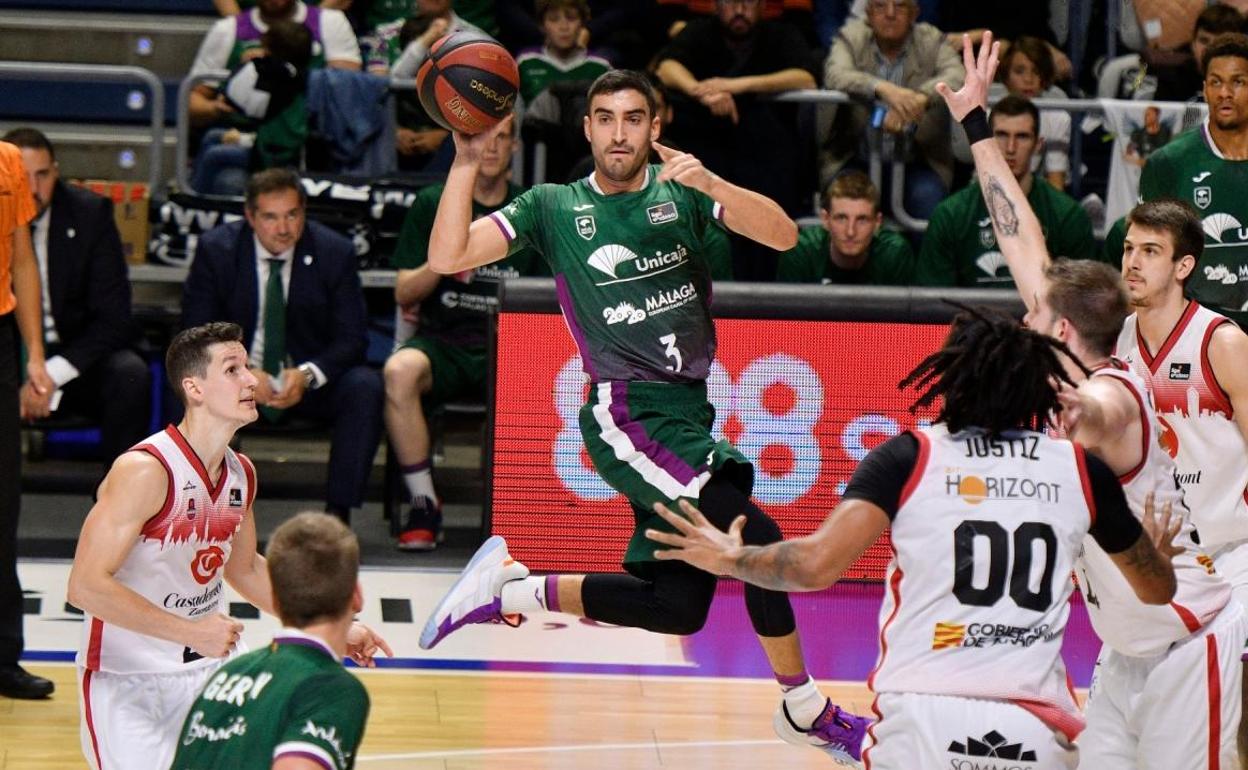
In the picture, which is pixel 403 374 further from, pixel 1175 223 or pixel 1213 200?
pixel 1175 223

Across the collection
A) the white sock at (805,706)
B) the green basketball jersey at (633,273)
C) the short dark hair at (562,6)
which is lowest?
the white sock at (805,706)

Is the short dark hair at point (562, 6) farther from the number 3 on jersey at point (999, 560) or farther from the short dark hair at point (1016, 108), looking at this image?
the number 3 on jersey at point (999, 560)

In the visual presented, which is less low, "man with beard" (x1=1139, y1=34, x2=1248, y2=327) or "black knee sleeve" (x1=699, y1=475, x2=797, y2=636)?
"man with beard" (x1=1139, y1=34, x2=1248, y2=327)

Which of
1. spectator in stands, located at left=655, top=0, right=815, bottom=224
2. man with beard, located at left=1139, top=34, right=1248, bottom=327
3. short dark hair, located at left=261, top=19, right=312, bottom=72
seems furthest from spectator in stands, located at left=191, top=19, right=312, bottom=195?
man with beard, located at left=1139, top=34, right=1248, bottom=327

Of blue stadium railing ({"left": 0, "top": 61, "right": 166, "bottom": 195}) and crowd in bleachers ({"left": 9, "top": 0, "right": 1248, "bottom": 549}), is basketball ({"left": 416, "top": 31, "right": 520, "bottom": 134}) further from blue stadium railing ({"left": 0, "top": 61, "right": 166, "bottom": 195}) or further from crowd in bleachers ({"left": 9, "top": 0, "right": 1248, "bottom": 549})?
blue stadium railing ({"left": 0, "top": 61, "right": 166, "bottom": 195})

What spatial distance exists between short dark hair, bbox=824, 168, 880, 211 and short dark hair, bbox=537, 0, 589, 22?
77.4 inches

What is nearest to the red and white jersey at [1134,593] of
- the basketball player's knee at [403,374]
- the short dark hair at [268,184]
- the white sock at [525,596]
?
the white sock at [525,596]

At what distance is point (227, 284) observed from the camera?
8992mm

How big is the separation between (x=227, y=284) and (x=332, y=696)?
570cm

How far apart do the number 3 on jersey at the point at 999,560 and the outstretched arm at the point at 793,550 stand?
0.18 m

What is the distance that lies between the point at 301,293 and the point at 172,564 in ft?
13.2

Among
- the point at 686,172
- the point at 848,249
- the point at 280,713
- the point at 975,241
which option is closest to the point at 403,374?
the point at 848,249

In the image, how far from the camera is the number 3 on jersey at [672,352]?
19.9 feet

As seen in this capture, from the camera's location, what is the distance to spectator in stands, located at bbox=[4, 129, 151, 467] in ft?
29.0
